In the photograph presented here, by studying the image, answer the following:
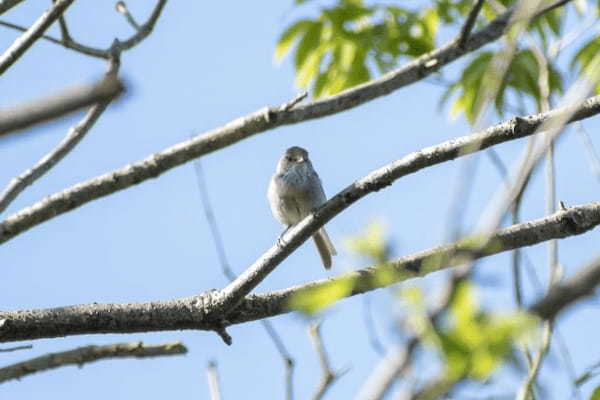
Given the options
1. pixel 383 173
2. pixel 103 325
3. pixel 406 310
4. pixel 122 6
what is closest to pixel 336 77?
pixel 122 6

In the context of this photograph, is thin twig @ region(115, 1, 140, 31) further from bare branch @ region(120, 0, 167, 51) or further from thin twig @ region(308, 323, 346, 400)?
thin twig @ region(308, 323, 346, 400)

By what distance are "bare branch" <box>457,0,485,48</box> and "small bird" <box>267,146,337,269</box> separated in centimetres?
384

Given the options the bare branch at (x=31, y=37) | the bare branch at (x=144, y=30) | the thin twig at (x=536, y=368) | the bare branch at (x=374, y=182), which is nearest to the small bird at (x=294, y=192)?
the bare branch at (x=144, y=30)

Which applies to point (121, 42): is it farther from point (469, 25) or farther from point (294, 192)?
point (294, 192)

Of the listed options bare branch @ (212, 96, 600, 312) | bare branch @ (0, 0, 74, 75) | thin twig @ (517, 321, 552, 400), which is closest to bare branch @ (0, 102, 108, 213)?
bare branch @ (0, 0, 74, 75)

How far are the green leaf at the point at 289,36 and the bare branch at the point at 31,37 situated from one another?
143 cm

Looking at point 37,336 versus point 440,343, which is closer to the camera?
point 440,343

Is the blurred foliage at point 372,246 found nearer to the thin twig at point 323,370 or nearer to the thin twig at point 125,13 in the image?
the thin twig at point 323,370

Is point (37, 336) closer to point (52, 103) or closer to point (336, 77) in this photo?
point (336, 77)

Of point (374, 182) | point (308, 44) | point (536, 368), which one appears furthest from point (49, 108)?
point (308, 44)

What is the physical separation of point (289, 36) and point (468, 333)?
3.30 metres

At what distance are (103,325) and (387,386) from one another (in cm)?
257

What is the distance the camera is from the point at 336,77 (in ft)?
14.2

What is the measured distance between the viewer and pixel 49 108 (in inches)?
31.9
